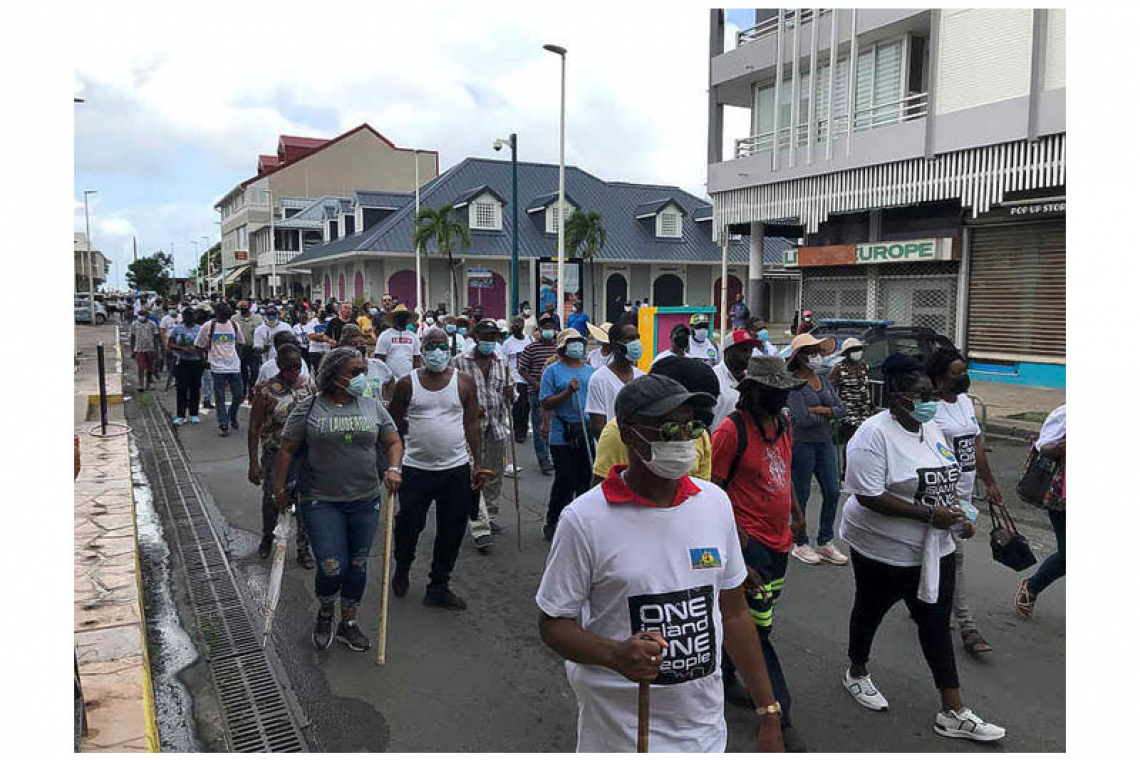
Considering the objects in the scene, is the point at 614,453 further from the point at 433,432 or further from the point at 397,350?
the point at 397,350

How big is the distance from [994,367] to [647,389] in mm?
18569

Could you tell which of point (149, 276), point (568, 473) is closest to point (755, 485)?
point (568, 473)

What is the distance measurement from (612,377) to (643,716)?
3.82 metres

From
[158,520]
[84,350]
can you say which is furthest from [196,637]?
[84,350]

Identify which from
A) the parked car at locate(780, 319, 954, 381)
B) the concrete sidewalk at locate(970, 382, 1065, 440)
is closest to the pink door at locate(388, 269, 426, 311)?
the concrete sidewalk at locate(970, 382, 1065, 440)

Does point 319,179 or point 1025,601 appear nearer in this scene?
point 1025,601

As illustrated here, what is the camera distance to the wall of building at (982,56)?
54.5 feet

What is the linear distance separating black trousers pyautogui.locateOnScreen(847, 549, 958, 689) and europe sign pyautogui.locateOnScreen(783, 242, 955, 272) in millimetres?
16761

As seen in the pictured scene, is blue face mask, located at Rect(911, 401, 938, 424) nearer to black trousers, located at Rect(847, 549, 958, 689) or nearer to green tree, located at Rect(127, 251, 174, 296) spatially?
black trousers, located at Rect(847, 549, 958, 689)

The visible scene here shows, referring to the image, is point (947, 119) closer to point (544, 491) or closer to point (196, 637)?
point (544, 491)

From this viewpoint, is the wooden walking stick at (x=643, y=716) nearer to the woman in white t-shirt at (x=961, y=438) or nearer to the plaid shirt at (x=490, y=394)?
the woman in white t-shirt at (x=961, y=438)

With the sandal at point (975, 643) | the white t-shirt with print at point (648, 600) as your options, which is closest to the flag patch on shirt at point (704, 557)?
the white t-shirt with print at point (648, 600)

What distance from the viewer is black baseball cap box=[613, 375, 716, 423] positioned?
2.54 m

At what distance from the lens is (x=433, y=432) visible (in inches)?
220
